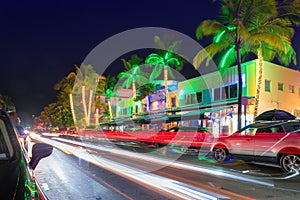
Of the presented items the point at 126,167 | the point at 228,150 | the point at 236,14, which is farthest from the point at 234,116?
the point at 126,167

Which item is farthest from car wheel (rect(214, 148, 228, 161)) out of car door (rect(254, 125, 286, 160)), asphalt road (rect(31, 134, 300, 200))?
car door (rect(254, 125, 286, 160))

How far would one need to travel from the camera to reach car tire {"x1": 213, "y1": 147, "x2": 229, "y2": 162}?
13209 millimetres

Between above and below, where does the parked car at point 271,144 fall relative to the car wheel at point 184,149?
above

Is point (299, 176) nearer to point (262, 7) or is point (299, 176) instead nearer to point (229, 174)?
point (229, 174)

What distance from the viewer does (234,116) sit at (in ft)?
83.7

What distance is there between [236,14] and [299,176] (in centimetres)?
1264

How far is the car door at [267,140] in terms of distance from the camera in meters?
10.5

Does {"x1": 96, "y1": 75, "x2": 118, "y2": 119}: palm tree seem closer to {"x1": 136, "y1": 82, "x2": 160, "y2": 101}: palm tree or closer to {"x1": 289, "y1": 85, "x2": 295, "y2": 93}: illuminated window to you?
{"x1": 136, "y1": 82, "x2": 160, "y2": 101}: palm tree

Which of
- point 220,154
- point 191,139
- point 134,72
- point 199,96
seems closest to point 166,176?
point 220,154

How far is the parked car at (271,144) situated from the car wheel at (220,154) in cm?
61

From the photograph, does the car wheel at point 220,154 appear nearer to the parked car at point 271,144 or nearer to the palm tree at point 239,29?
the parked car at point 271,144

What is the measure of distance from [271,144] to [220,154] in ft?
10.0

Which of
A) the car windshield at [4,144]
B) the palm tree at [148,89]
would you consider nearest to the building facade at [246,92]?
the palm tree at [148,89]

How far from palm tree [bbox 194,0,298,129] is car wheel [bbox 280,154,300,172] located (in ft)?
28.1
